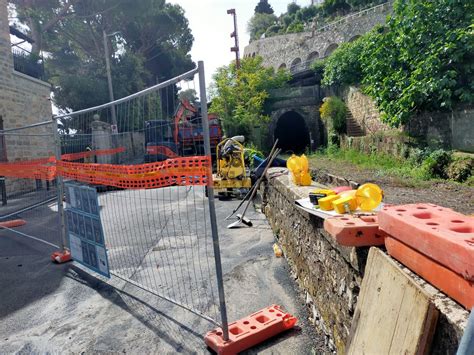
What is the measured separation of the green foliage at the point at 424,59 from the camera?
8.02 m

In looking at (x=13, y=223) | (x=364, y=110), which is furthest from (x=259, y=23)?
(x=13, y=223)

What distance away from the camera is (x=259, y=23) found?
53344mm

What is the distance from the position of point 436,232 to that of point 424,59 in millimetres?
9253

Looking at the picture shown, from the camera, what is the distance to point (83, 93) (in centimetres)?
2392

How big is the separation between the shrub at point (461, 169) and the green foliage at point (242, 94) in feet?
50.6

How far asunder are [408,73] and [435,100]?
4.47ft

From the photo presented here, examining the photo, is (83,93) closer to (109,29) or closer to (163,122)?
(109,29)

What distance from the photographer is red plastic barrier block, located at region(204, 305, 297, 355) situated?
8.90 ft

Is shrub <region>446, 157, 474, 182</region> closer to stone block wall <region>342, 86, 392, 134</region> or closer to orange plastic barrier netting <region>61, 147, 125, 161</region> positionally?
stone block wall <region>342, 86, 392, 134</region>

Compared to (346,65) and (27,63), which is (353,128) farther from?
(27,63)

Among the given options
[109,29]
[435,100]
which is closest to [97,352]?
[435,100]

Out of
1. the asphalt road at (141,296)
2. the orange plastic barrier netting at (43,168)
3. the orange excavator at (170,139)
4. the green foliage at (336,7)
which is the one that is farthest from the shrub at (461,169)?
the green foliage at (336,7)

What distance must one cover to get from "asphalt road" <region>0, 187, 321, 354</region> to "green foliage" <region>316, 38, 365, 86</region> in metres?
13.7

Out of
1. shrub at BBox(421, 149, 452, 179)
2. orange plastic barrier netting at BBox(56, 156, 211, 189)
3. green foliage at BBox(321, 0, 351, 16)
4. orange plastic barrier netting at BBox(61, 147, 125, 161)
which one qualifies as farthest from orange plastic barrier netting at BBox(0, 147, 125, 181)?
green foliage at BBox(321, 0, 351, 16)
